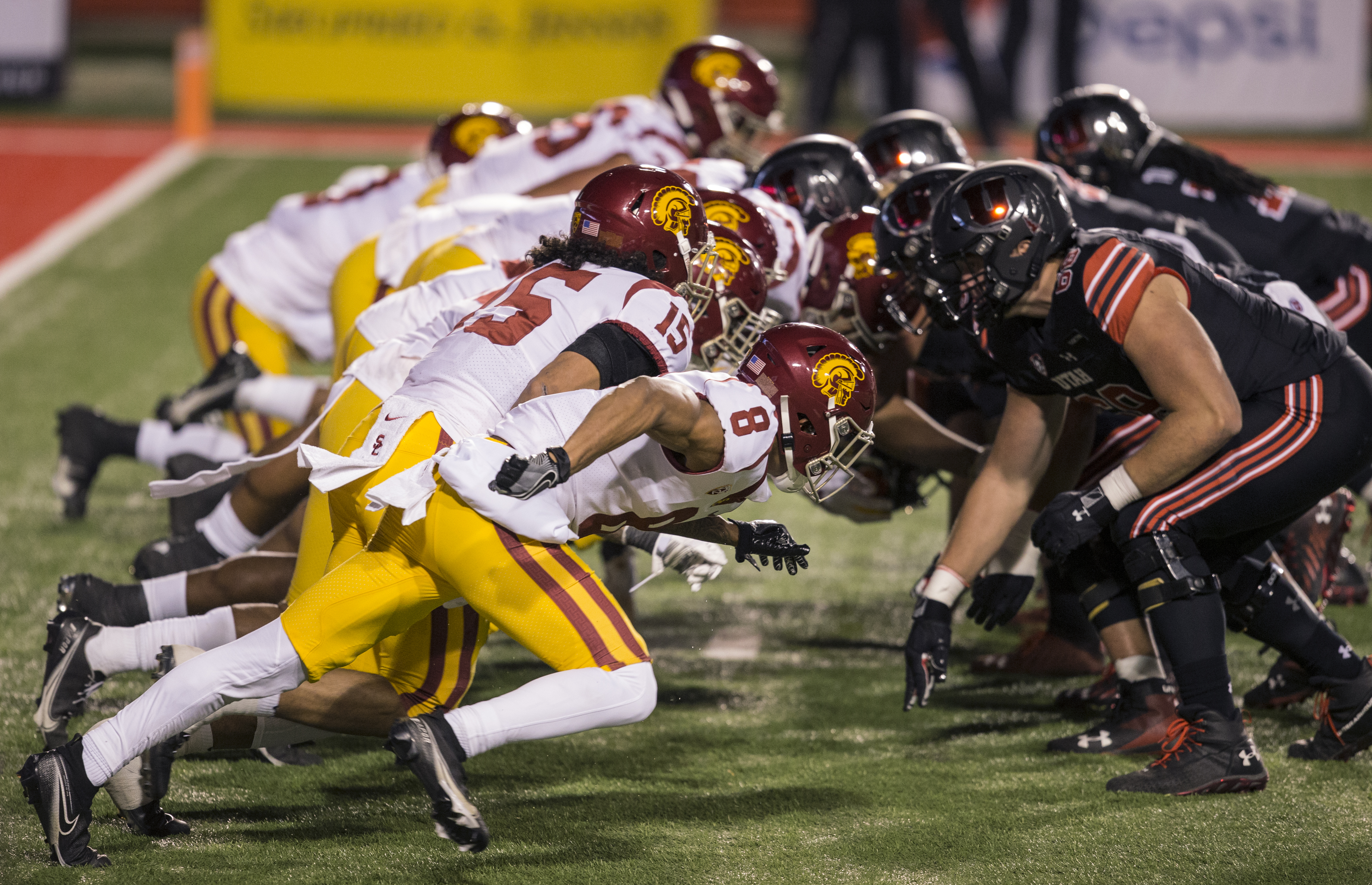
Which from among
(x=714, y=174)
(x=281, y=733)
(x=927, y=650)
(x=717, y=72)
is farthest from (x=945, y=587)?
(x=717, y=72)

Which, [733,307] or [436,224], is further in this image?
[436,224]

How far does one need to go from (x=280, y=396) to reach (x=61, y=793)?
100 inches

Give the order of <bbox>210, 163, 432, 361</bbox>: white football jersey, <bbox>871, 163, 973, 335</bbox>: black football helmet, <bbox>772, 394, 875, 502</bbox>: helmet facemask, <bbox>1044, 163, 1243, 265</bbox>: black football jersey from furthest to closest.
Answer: <bbox>210, 163, 432, 361</bbox>: white football jersey → <bbox>1044, 163, 1243, 265</bbox>: black football jersey → <bbox>871, 163, 973, 335</bbox>: black football helmet → <bbox>772, 394, 875, 502</bbox>: helmet facemask

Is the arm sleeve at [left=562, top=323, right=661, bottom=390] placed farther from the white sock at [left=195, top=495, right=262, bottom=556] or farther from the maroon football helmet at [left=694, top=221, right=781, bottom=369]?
the white sock at [left=195, top=495, right=262, bottom=556]

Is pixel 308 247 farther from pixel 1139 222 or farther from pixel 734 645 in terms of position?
pixel 1139 222

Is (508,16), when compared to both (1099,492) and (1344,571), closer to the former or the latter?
(1344,571)

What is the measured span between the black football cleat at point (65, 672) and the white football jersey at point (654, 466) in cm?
114

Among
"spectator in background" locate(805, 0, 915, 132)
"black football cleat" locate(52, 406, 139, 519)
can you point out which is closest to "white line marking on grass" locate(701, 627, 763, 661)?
"black football cleat" locate(52, 406, 139, 519)

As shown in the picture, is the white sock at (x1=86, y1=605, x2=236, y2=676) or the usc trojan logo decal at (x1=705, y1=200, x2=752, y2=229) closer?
the white sock at (x1=86, y1=605, x2=236, y2=676)

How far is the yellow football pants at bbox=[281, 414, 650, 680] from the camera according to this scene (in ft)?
10.1

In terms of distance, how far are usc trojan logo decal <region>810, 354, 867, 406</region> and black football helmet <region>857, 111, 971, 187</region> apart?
6.57ft

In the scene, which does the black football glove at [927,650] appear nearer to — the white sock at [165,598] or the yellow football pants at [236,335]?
Result: the white sock at [165,598]

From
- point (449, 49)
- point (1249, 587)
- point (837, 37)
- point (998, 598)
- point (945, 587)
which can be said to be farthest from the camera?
point (449, 49)

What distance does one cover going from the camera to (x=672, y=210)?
352 centimetres
